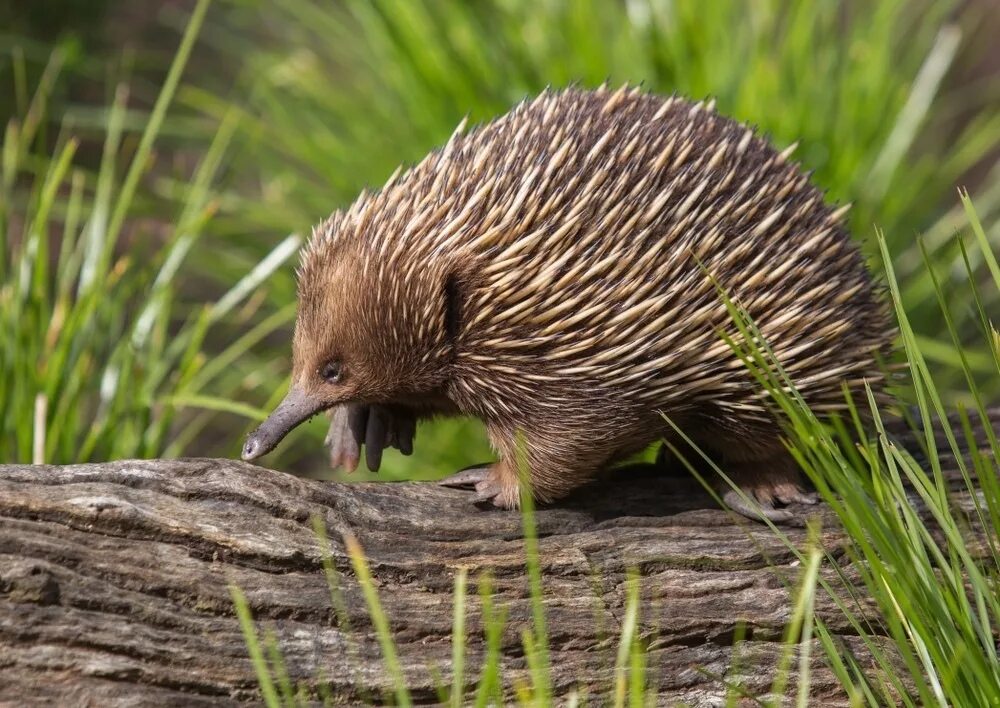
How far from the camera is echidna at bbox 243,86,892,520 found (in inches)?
79.5

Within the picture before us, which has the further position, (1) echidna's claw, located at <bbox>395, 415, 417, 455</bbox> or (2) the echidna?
(1) echidna's claw, located at <bbox>395, 415, 417, 455</bbox>

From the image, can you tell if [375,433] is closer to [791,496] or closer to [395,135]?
[791,496]

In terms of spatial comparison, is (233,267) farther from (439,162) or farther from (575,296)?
(575,296)

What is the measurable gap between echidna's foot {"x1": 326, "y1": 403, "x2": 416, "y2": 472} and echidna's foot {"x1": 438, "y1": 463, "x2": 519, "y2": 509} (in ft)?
0.81

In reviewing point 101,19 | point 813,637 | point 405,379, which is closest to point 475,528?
point 405,379

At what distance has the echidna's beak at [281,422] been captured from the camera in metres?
1.99

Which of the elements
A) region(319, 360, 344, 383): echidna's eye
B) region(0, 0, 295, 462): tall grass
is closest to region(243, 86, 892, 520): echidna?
region(319, 360, 344, 383): echidna's eye

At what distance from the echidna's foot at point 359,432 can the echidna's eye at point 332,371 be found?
11.5 inches

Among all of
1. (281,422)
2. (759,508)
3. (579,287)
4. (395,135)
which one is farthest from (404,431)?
(395,135)

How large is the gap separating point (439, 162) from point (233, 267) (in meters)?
2.03

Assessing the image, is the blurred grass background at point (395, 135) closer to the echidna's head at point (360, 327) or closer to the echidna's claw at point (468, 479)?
the echidna's head at point (360, 327)

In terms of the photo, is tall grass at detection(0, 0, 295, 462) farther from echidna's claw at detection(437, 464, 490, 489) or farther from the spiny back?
the spiny back

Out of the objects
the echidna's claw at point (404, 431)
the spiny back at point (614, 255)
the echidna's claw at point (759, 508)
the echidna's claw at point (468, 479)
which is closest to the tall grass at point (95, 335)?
the echidna's claw at point (404, 431)

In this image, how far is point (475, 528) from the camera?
6.84 feet
